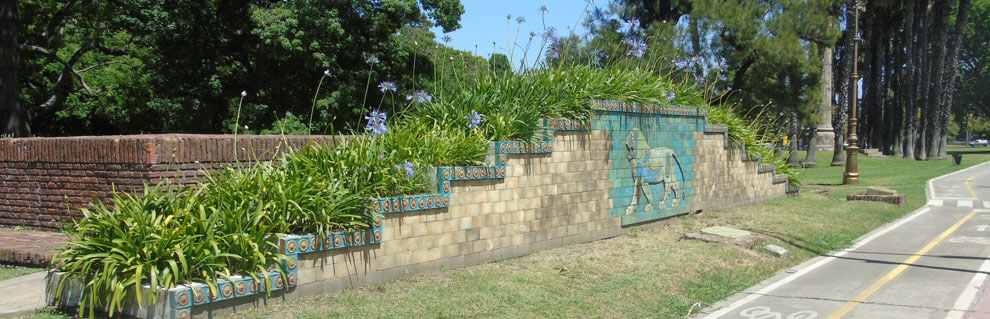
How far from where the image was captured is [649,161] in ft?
42.1

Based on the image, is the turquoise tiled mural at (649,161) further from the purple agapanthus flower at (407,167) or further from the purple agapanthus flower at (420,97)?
the purple agapanthus flower at (407,167)

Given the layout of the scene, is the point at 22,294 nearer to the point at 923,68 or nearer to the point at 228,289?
the point at 228,289

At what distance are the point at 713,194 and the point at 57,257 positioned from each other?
1215 centimetres

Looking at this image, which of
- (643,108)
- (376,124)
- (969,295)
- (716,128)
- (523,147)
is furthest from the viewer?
(716,128)

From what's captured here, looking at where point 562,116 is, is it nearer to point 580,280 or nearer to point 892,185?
point 580,280

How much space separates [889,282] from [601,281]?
12.6ft

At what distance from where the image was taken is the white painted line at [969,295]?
7575 millimetres

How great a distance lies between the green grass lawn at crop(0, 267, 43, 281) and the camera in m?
7.67

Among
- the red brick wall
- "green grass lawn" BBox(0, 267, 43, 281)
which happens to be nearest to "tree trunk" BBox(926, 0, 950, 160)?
the red brick wall

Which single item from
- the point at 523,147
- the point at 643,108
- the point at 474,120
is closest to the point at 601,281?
the point at 523,147

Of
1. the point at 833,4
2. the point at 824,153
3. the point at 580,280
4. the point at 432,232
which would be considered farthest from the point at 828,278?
the point at 824,153

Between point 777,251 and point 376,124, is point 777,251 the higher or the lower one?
the lower one

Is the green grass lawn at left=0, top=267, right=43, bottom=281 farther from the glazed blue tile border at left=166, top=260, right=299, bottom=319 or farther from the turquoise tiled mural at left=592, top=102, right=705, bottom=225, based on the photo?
the turquoise tiled mural at left=592, top=102, right=705, bottom=225

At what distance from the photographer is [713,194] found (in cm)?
1520
